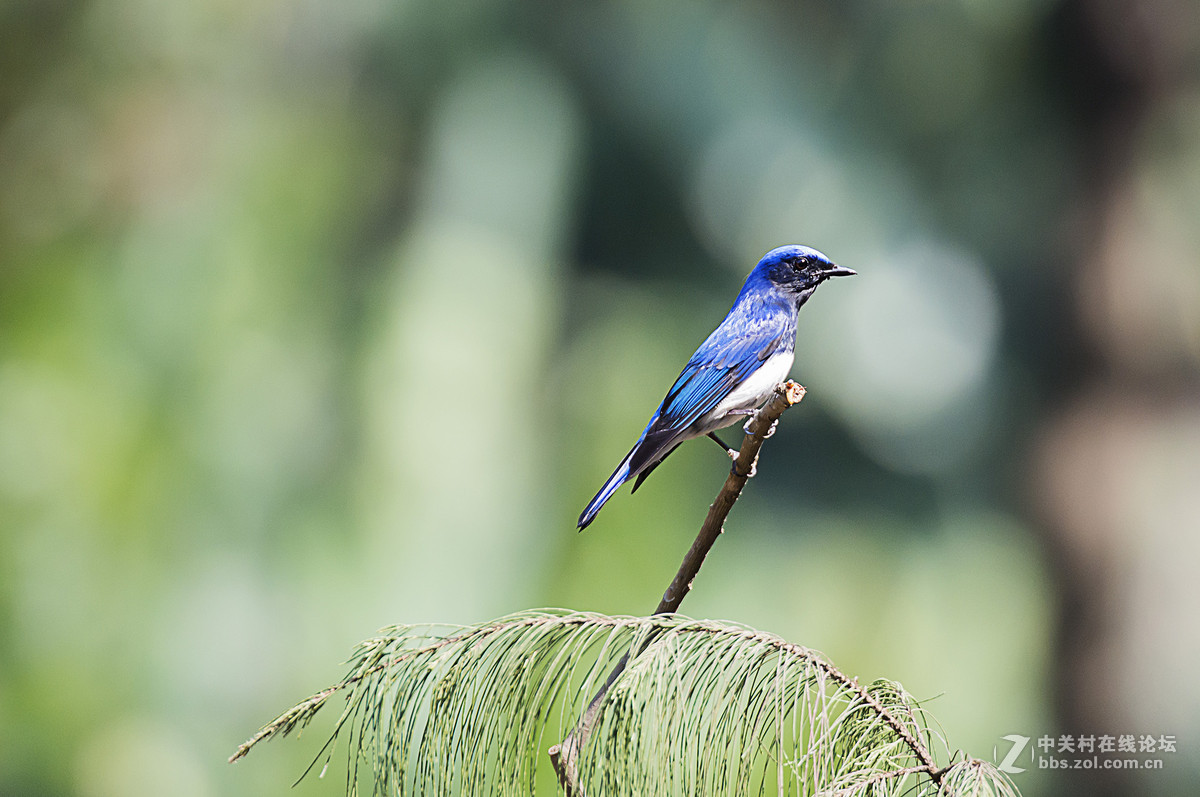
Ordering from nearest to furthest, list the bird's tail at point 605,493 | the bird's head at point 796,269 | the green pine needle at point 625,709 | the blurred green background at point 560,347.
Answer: the green pine needle at point 625,709, the bird's tail at point 605,493, the bird's head at point 796,269, the blurred green background at point 560,347

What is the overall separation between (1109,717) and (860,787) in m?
6.20

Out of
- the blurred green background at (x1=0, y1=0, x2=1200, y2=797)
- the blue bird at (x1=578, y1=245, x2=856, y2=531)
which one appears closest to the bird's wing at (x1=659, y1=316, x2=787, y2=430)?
the blue bird at (x1=578, y1=245, x2=856, y2=531)

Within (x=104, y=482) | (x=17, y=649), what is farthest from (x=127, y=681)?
(x=104, y=482)

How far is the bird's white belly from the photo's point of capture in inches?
118

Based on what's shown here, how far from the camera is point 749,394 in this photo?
3.13m

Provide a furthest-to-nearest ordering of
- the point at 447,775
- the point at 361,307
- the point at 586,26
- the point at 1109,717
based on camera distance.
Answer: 1. the point at 586,26
2. the point at 361,307
3. the point at 1109,717
4. the point at 447,775

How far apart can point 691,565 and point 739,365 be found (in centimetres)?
138

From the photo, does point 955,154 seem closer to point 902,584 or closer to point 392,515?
point 902,584

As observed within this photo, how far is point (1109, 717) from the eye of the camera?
676cm

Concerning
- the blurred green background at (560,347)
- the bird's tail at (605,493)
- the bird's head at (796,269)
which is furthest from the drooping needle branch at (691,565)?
the blurred green background at (560,347)

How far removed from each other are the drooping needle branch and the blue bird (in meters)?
0.43

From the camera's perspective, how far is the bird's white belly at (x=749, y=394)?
3008 mm

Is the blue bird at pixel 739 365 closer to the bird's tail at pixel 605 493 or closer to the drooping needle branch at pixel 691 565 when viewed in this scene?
the bird's tail at pixel 605 493

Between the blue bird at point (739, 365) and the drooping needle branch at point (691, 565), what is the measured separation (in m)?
0.43
